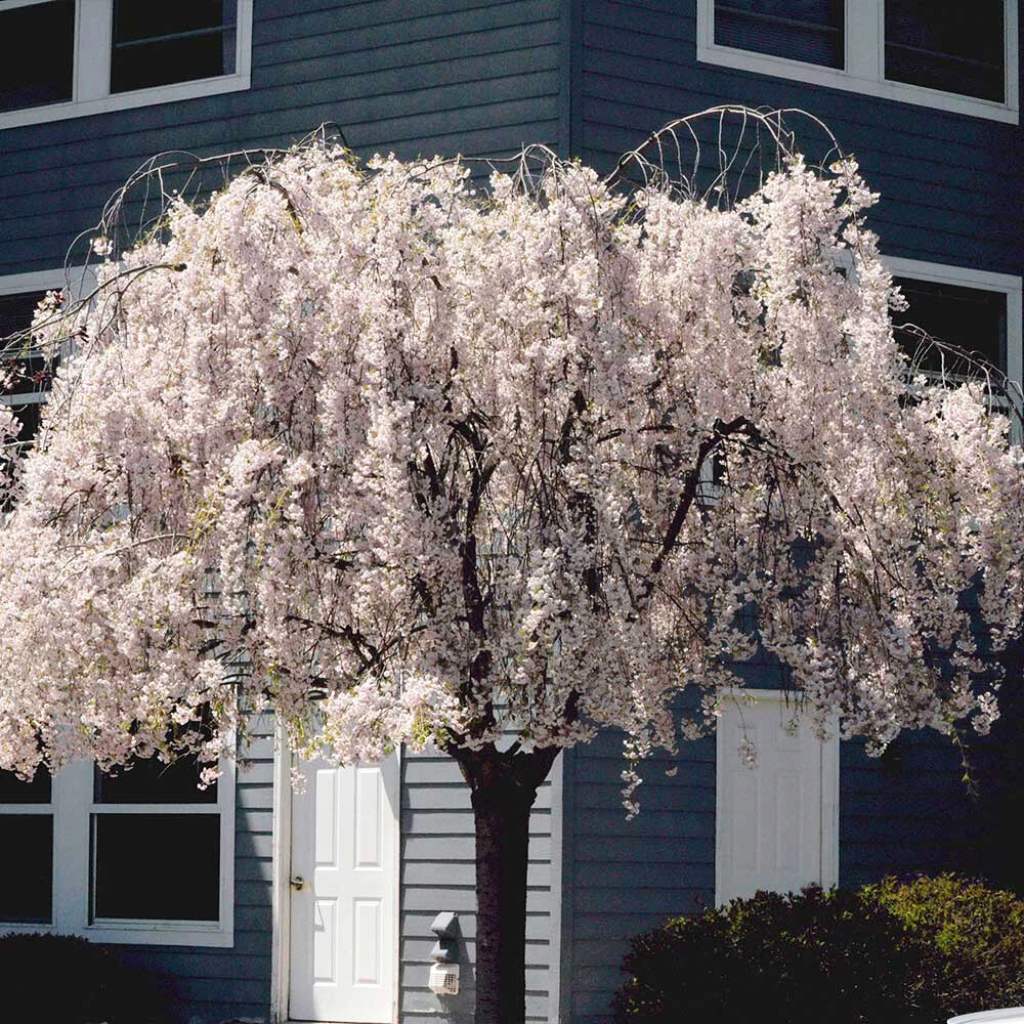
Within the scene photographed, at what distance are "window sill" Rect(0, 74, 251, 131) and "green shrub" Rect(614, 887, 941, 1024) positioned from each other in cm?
628

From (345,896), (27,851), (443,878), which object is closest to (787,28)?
(443,878)

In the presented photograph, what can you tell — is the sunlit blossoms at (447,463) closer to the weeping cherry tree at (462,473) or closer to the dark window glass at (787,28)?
the weeping cherry tree at (462,473)

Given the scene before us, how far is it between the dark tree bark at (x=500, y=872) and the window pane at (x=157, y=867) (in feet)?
14.1

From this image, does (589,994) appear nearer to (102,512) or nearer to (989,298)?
(102,512)

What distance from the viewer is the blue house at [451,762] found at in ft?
36.4

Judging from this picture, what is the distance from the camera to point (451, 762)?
36.3 feet

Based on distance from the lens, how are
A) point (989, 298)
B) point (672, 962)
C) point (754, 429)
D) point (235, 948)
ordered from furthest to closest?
point (989, 298) → point (235, 948) → point (672, 962) → point (754, 429)

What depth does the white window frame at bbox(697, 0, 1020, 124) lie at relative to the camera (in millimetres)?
11742

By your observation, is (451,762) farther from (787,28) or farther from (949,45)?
(949,45)

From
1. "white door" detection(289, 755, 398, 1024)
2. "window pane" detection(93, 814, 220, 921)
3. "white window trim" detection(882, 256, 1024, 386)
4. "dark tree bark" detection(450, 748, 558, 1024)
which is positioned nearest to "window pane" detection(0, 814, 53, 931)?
"window pane" detection(93, 814, 220, 921)

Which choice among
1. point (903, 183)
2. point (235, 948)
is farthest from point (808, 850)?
point (903, 183)

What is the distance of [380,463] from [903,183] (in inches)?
254

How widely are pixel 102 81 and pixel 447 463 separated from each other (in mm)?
6603

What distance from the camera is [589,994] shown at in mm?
10766
